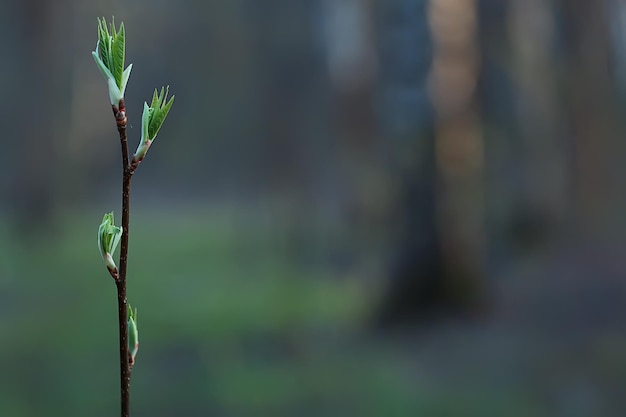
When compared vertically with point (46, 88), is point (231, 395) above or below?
below

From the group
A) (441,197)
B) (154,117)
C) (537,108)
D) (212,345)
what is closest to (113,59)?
(154,117)

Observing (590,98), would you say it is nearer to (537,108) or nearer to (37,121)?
(537,108)

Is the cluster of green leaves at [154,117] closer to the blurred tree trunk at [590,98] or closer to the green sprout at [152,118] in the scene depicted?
the green sprout at [152,118]

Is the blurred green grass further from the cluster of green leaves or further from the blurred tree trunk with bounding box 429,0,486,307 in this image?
the cluster of green leaves

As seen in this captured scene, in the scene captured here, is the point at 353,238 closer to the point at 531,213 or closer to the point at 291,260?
the point at 291,260

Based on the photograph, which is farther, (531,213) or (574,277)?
(531,213)

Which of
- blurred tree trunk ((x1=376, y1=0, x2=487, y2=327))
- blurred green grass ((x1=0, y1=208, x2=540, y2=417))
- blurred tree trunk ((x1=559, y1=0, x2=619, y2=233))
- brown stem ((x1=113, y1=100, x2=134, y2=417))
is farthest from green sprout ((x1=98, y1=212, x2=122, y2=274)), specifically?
blurred tree trunk ((x1=559, y1=0, x2=619, y2=233))

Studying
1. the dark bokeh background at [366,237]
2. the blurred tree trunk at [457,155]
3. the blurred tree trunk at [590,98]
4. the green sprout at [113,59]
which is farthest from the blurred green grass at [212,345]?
the green sprout at [113,59]

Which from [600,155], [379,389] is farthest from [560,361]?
[600,155]
